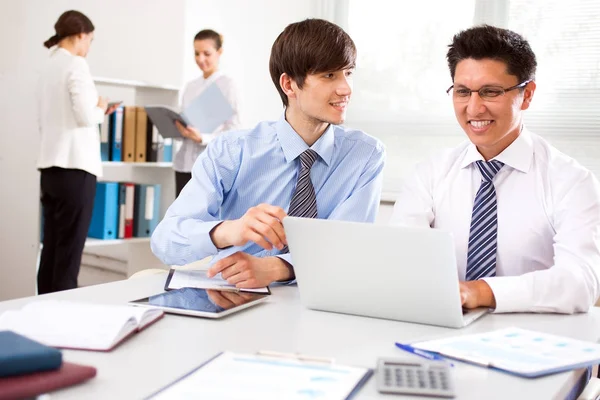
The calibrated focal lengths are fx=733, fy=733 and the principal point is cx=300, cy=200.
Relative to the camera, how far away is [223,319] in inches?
54.4

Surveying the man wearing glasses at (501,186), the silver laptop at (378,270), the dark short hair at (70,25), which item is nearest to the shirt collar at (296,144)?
the man wearing glasses at (501,186)

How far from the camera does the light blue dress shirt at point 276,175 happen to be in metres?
1.98

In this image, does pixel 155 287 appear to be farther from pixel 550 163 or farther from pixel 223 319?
pixel 550 163

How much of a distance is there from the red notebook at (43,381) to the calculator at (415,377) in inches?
Answer: 16.0

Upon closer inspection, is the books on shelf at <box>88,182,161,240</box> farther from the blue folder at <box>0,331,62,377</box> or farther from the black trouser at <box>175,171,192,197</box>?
the blue folder at <box>0,331,62,377</box>

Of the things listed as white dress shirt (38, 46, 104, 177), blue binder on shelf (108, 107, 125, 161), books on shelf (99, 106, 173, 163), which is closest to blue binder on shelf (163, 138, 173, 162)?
books on shelf (99, 106, 173, 163)

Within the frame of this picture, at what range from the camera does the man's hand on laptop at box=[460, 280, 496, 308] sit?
4.99 ft

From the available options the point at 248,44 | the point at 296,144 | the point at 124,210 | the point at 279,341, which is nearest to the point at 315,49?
the point at 296,144

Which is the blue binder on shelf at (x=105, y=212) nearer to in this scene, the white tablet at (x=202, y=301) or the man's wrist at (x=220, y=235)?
the man's wrist at (x=220, y=235)

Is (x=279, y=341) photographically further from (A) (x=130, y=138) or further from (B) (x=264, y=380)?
(A) (x=130, y=138)

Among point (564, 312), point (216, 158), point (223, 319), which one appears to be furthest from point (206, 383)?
point (216, 158)

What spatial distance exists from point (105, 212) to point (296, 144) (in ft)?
8.34

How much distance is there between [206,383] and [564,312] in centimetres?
89

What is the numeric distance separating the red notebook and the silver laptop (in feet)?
1.77
